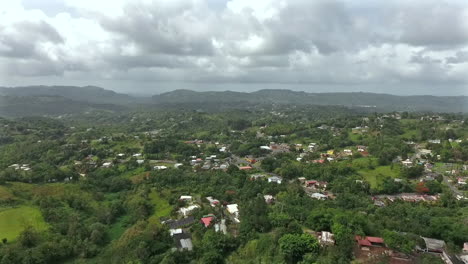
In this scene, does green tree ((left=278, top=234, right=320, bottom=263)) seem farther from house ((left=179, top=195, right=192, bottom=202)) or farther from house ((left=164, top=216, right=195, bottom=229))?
house ((left=179, top=195, right=192, bottom=202))

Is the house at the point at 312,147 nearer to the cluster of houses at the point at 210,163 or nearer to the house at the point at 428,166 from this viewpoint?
the cluster of houses at the point at 210,163

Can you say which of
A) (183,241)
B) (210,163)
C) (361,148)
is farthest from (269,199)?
(361,148)

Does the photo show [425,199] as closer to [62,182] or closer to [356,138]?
[356,138]

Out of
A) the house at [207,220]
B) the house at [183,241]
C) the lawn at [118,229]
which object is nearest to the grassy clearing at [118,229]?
the lawn at [118,229]

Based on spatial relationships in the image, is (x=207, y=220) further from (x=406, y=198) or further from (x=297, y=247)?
(x=406, y=198)

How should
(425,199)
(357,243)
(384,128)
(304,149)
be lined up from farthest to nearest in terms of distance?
(384,128)
(304,149)
(425,199)
(357,243)

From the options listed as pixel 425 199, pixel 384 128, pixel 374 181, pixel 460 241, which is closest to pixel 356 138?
pixel 384 128
